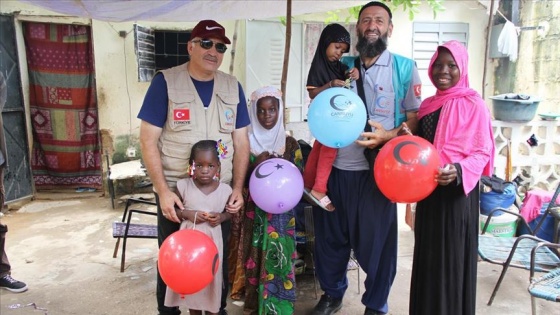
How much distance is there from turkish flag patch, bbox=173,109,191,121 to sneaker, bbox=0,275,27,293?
2.34 metres

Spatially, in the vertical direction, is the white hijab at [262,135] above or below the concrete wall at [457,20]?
below

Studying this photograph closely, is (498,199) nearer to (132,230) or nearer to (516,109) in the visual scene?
(516,109)

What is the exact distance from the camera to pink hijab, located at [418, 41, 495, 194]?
2164 millimetres

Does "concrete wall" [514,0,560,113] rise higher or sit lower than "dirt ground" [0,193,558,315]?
higher

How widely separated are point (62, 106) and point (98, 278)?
364 centimetres

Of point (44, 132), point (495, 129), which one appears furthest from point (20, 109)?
point (495, 129)

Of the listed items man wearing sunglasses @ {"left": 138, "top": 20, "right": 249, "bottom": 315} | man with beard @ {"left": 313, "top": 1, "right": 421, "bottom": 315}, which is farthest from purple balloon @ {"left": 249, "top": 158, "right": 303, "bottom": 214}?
man with beard @ {"left": 313, "top": 1, "right": 421, "bottom": 315}

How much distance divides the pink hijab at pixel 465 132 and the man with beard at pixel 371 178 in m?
0.27

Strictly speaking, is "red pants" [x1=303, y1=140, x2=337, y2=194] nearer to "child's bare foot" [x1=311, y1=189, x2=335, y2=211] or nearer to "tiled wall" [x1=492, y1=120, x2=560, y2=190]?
"child's bare foot" [x1=311, y1=189, x2=335, y2=211]

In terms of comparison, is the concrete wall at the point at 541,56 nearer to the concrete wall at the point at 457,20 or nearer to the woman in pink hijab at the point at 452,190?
the concrete wall at the point at 457,20

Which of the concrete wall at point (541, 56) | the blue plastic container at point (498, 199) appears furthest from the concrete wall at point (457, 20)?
the blue plastic container at point (498, 199)

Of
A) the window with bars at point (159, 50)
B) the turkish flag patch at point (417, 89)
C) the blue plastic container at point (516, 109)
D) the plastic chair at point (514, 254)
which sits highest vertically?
the window with bars at point (159, 50)

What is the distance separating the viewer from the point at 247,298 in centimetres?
302

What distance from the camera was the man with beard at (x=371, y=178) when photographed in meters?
2.62
